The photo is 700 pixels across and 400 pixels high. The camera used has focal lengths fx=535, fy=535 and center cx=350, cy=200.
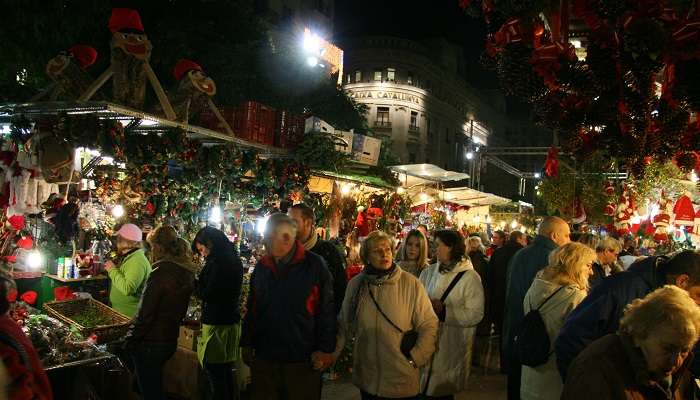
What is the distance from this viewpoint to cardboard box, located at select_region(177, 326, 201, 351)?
5.75 meters

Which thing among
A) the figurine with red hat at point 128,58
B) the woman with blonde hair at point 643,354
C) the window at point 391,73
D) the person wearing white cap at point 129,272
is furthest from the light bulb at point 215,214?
the window at point 391,73

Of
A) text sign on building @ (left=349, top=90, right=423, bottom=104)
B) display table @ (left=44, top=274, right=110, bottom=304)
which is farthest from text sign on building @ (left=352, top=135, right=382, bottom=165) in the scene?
Result: text sign on building @ (left=349, top=90, right=423, bottom=104)

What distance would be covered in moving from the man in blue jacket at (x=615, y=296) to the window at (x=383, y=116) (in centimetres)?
4501

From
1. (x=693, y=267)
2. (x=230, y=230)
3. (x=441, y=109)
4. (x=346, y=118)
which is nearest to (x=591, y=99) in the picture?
(x=693, y=267)

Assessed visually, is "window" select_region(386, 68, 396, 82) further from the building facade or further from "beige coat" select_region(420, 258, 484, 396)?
"beige coat" select_region(420, 258, 484, 396)

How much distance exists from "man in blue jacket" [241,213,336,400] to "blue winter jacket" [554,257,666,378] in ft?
5.23

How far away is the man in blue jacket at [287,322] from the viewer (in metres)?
3.69

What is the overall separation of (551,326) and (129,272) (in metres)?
3.89

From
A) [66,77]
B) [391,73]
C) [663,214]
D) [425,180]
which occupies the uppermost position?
[391,73]

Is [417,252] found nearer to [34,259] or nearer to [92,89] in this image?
[92,89]

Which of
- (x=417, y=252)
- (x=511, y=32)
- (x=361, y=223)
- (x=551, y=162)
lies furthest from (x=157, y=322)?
(x=361, y=223)

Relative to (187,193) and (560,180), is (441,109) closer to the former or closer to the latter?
(560,180)

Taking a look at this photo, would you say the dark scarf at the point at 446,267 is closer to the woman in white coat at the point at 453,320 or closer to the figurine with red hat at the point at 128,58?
the woman in white coat at the point at 453,320

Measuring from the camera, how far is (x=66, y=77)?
16.5 feet
